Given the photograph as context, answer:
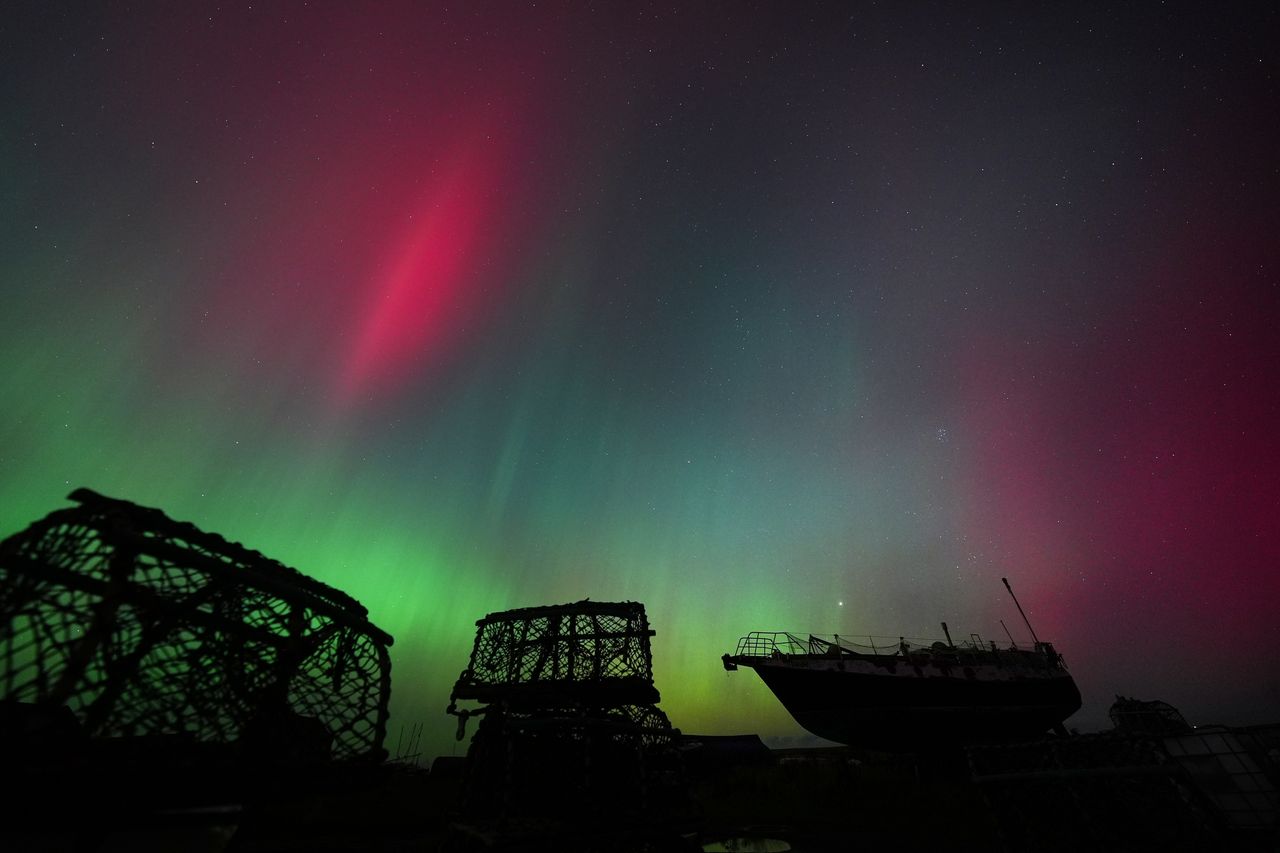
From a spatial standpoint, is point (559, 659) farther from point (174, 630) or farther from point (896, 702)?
point (896, 702)

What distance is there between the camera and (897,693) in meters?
28.8

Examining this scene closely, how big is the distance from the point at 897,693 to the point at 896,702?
52cm

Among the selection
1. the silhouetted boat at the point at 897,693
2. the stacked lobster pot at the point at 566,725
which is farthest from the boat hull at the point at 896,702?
the stacked lobster pot at the point at 566,725

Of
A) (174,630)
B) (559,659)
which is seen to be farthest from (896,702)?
(174,630)

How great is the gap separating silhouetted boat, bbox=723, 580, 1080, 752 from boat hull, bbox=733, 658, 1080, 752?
6 cm

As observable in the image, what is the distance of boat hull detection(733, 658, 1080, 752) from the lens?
94.7ft

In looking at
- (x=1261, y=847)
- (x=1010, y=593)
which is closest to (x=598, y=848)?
(x=1261, y=847)

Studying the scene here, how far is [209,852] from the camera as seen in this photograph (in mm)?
5797

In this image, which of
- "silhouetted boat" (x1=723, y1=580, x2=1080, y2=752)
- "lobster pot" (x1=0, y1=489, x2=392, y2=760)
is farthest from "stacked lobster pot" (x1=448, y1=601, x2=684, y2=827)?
"silhouetted boat" (x1=723, y1=580, x2=1080, y2=752)

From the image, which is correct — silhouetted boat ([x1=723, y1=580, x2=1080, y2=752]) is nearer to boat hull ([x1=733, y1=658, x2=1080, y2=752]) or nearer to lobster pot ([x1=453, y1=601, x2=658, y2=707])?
boat hull ([x1=733, y1=658, x2=1080, y2=752])

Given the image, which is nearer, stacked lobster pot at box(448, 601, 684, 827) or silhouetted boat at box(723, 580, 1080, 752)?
stacked lobster pot at box(448, 601, 684, 827)

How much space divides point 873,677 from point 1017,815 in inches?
956

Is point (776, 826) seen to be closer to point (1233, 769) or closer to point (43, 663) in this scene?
point (1233, 769)

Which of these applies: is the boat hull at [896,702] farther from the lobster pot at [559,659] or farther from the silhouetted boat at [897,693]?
the lobster pot at [559,659]
